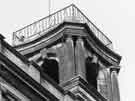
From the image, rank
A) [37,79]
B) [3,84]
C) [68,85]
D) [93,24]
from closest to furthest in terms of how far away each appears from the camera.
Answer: [3,84], [37,79], [68,85], [93,24]

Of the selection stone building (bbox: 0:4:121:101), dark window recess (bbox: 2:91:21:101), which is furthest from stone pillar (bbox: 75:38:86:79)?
dark window recess (bbox: 2:91:21:101)

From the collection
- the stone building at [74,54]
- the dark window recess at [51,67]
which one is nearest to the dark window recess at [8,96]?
the stone building at [74,54]

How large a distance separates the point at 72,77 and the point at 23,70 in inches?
210

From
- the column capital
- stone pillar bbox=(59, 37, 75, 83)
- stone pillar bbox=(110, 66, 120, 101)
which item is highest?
stone pillar bbox=(59, 37, 75, 83)

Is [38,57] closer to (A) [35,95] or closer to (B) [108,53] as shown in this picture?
(B) [108,53]

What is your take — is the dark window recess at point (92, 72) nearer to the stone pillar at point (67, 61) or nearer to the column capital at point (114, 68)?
the column capital at point (114, 68)

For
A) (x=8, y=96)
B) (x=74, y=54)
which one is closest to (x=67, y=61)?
(x=74, y=54)

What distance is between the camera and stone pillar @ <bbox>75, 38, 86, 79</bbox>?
1515 inches

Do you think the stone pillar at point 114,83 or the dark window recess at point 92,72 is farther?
the dark window recess at point 92,72

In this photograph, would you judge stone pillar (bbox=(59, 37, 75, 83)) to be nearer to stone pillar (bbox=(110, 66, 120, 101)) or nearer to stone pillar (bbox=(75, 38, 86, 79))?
stone pillar (bbox=(75, 38, 86, 79))

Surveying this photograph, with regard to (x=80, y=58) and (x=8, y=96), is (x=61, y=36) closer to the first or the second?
(x=80, y=58)

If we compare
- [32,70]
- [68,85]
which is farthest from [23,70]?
[68,85]

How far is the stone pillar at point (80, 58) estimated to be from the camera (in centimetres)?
3847

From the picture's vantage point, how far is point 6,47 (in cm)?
3256
